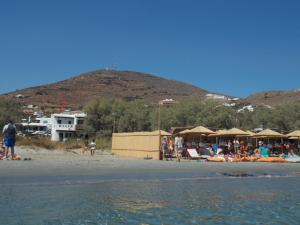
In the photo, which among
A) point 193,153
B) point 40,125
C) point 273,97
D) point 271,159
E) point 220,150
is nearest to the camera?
point 271,159

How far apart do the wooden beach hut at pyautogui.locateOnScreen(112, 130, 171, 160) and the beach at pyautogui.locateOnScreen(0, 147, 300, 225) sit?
7.96 m

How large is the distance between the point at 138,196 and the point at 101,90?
496ft

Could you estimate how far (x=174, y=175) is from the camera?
1738 cm

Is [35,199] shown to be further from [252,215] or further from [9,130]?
[9,130]

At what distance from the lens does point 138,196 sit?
1155cm

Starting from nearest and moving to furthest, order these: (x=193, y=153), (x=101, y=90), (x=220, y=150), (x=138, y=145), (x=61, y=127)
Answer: (x=138, y=145) < (x=193, y=153) < (x=220, y=150) < (x=61, y=127) < (x=101, y=90)

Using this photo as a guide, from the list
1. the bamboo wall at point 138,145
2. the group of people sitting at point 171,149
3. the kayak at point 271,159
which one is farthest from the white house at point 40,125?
the kayak at point 271,159

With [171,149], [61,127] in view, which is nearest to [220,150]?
[171,149]

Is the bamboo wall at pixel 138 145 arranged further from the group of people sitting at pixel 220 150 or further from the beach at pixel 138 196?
the beach at pixel 138 196

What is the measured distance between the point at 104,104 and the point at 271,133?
131 ft

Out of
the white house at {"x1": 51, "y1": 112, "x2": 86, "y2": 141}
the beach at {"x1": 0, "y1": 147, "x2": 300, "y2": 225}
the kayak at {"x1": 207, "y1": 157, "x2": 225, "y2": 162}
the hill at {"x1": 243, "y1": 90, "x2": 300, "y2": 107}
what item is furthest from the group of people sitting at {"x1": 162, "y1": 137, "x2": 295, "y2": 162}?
the hill at {"x1": 243, "y1": 90, "x2": 300, "y2": 107}

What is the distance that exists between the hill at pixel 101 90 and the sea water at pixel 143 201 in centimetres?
12093

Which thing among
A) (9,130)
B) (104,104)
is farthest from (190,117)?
(9,130)

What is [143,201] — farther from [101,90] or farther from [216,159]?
[101,90]
